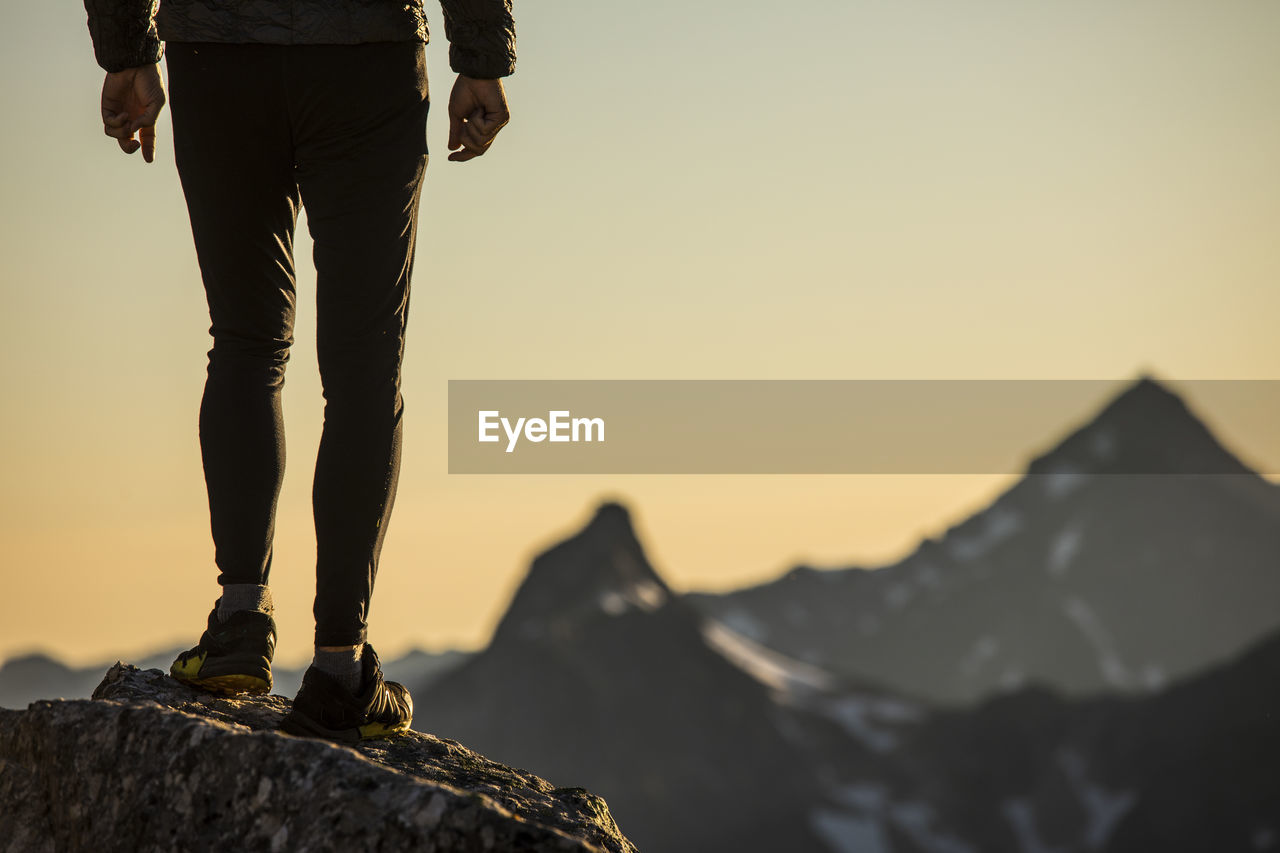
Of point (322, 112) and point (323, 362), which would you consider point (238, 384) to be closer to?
point (323, 362)

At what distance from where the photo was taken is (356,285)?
195 inches

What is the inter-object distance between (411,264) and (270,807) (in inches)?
81.7

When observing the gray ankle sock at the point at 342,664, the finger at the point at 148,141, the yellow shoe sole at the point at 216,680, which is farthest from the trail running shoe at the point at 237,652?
the finger at the point at 148,141

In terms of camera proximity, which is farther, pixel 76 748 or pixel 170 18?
pixel 170 18

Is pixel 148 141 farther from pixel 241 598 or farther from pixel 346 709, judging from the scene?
pixel 346 709

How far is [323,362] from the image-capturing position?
197 inches

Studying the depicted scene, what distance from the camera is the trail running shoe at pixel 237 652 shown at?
17.7ft

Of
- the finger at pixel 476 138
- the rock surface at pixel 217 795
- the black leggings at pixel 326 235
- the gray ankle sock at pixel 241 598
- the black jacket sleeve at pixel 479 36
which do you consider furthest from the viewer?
the gray ankle sock at pixel 241 598

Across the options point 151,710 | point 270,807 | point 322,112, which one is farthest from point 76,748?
point 322,112

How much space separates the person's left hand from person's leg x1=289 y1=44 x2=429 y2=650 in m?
0.15

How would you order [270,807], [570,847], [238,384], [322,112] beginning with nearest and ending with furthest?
[570,847] → [270,807] → [322,112] → [238,384]

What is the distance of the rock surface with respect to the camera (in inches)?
147

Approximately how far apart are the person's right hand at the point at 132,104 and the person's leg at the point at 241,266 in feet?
0.85

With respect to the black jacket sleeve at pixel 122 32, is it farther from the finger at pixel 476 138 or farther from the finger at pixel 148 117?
the finger at pixel 476 138
